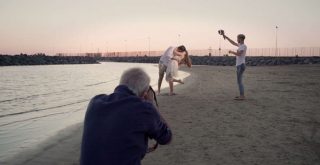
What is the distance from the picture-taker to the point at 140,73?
2.53 m

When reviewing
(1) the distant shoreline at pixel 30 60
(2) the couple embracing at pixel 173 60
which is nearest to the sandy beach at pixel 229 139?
(2) the couple embracing at pixel 173 60

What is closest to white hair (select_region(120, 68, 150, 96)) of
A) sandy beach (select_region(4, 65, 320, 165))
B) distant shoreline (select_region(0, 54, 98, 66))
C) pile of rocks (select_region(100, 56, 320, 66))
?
sandy beach (select_region(4, 65, 320, 165))

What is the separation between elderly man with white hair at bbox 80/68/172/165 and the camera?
2.31 metres

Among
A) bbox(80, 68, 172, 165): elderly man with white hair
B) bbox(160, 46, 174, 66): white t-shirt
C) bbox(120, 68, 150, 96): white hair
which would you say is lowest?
bbox(80, 68, 172, 165): elderly man with white hair

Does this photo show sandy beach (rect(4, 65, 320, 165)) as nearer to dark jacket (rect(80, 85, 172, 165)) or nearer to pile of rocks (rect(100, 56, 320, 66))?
dark jacket (rect(80, 85, 172, 165))

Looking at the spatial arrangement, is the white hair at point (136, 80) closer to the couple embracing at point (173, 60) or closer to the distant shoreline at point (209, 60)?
the couple embracing at point (173, 60)

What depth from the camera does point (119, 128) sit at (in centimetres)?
231

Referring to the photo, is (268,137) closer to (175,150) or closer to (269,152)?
(269,152)

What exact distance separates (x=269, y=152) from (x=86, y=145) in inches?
140

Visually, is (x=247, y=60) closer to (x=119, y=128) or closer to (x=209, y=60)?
(x=209, y=60)

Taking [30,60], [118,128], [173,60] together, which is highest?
[30,60]

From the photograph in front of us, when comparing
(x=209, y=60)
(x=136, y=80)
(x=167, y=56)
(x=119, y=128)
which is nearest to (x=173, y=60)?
(x=167, y=56)

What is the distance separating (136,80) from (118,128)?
1.29 ft

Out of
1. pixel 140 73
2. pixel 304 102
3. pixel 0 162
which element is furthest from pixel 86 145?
pixel 304 102
